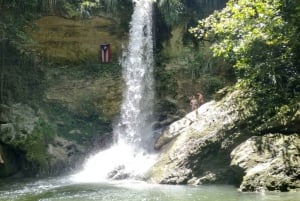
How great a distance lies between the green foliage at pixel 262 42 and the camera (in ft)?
40.3

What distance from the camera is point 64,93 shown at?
1906 cm

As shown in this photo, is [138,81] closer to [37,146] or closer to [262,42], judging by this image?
[37,146]

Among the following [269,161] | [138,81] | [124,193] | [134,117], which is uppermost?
[138,81]

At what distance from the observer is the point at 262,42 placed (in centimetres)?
1284

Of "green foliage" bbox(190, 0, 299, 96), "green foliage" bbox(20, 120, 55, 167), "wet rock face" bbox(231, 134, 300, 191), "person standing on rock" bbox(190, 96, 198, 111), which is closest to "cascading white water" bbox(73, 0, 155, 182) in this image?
"green foliage" bbox(20, 120, 55, 167)

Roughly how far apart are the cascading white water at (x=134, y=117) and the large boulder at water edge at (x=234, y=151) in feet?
4.96

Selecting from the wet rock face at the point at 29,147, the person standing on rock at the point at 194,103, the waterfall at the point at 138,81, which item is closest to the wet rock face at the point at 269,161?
the person standing on rock at the point at 194,103

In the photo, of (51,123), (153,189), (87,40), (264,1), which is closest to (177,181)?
(153,189)

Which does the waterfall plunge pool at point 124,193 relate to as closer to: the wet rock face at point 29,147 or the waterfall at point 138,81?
the wet rock face at point 29,147

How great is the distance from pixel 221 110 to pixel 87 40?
30.1 ft

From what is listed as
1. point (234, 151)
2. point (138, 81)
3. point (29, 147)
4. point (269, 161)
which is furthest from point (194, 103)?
point (269, 161)

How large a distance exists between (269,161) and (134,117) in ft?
29.2

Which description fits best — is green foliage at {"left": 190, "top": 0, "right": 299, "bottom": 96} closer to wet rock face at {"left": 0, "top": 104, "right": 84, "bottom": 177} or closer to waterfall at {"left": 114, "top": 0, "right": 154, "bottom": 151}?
waterfall at {"left": 114, "top": 0, "right": 154, "bottom": 151}

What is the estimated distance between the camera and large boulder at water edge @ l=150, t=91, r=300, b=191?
9938 millimetres
